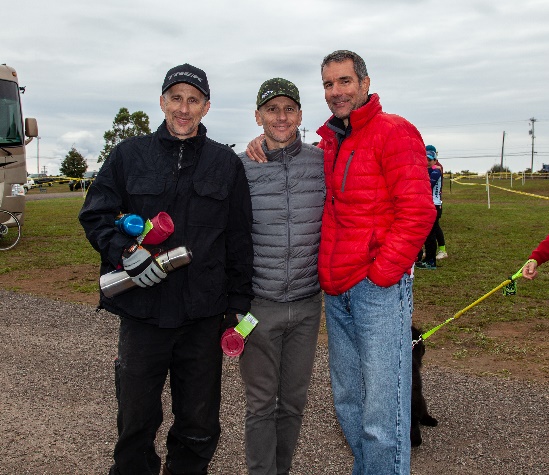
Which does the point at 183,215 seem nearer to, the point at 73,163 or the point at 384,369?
the point at 384,369

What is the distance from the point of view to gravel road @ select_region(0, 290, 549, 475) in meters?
3.50

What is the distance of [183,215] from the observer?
9.52 feet

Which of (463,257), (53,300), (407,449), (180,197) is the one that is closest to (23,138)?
(53,300)

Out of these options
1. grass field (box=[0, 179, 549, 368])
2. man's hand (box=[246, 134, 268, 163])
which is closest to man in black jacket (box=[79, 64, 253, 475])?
man's hand (box=[246, 134, 268, 163])

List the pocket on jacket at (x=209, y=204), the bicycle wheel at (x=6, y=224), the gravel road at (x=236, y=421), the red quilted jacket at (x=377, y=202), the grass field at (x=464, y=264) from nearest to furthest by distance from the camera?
1. the red quilted jacket at (x=377, y=202)
2. the pocket on jacket at (x=209, y=204)
3. the gravel road at (x=236, y=421)
4. the grass field at (x=464, y=264)
5. the bicycle wheel at (x=6, y=224)

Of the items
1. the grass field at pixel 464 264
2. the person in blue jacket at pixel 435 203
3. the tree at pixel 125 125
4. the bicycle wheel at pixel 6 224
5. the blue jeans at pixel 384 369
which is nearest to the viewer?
the blue jeans at pixel 384 369

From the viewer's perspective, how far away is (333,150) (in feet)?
9.82

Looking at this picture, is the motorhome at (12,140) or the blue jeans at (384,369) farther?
the motorhome at (12,140)

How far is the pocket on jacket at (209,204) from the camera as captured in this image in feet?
9.52

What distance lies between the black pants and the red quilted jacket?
760 millimetres

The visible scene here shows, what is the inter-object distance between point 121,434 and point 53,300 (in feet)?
17.8

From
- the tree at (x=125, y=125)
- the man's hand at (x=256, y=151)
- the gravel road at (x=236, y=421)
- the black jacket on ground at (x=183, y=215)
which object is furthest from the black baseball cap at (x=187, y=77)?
the tree at (x=125, y=125)

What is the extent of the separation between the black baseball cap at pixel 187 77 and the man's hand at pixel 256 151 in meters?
0.36

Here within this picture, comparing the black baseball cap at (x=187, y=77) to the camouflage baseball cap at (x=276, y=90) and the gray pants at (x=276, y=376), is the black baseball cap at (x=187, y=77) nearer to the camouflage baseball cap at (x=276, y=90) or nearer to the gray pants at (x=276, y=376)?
the camouflage baseball cap at (x=276, y=90)
